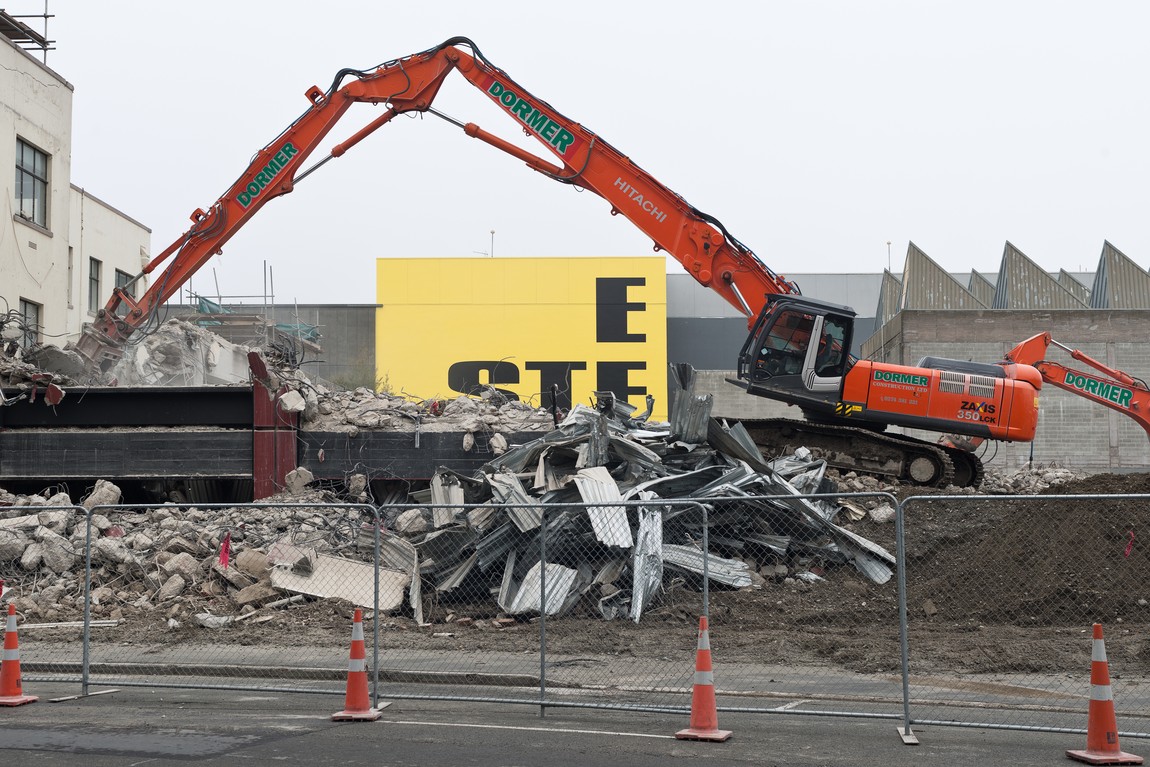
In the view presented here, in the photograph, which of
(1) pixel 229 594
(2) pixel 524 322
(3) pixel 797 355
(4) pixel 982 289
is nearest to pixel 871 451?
(3) pixel 797 355

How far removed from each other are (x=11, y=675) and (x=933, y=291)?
36990 millimetres

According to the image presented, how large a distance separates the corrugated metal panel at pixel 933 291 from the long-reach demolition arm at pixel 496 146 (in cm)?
2439

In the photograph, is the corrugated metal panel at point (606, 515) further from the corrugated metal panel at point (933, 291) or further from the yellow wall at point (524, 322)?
the yellow wall at point (524, 322)

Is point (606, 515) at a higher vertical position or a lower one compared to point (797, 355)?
lower

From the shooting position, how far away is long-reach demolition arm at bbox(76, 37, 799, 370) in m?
17.7

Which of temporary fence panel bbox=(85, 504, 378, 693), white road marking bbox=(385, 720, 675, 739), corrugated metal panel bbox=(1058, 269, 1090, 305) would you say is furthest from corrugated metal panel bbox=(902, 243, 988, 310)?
white road marking bbox=(385, 720, 675, 739)

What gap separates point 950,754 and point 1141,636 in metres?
5.49

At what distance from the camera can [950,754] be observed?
7.10 m

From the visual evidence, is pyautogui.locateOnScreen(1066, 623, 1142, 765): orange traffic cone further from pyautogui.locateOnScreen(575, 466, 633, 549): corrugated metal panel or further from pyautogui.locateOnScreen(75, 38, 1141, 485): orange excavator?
pyautogui.locateOnScreen(75, 38, 1141, 485): orange excavator

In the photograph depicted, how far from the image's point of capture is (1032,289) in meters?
41.3

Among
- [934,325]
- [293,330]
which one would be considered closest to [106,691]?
[293,330]

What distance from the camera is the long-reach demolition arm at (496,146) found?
1773 cm

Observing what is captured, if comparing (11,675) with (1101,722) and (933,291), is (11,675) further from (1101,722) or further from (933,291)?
(933,291)

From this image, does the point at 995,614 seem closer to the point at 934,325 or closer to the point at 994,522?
the point at 994,522
